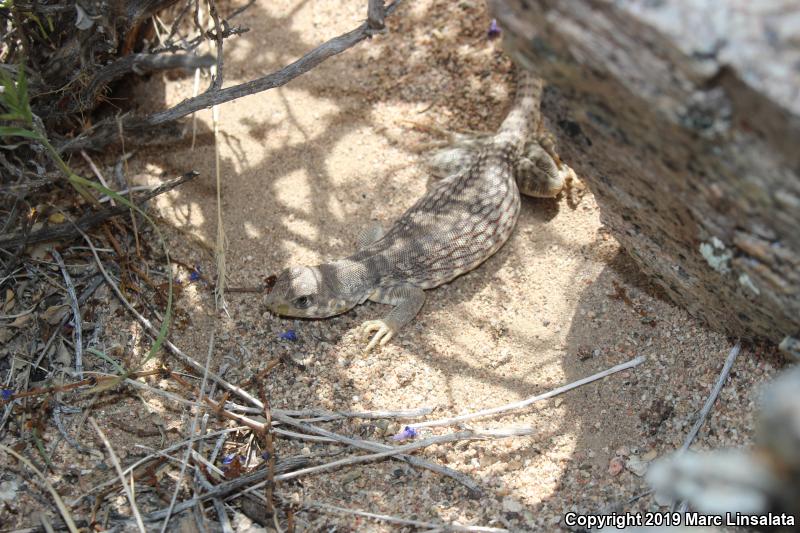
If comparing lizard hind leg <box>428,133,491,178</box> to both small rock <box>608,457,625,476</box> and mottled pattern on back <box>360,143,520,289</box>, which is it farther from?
small rock <box>608,457,625,476</box>

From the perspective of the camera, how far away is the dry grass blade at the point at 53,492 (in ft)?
10.2

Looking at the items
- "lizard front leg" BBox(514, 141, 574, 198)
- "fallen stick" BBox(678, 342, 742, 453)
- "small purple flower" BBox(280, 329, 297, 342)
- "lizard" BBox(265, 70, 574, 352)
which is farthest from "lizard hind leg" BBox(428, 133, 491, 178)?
"fallen stick" BBox(678, 342, 742, 453)

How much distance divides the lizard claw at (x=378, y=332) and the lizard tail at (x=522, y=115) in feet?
5.41

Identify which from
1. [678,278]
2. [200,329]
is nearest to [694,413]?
[678,278]

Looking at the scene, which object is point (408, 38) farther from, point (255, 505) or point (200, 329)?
point (255, 505)

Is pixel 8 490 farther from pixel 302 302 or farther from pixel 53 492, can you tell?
pixel 302 302

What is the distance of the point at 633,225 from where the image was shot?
354cm

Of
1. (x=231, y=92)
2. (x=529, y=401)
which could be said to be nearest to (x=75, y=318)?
(x=231, y=92)

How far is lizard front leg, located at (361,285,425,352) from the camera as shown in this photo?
4480mm

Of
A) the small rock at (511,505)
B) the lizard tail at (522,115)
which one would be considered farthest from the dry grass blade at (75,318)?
the lizard tail at (522,115)

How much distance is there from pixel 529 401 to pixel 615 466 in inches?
22.6

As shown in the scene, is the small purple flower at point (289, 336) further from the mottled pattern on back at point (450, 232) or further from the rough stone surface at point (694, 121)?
the rough stone surface at point (694, 121)

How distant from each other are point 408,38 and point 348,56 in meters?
0.54

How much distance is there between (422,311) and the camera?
4.75m
